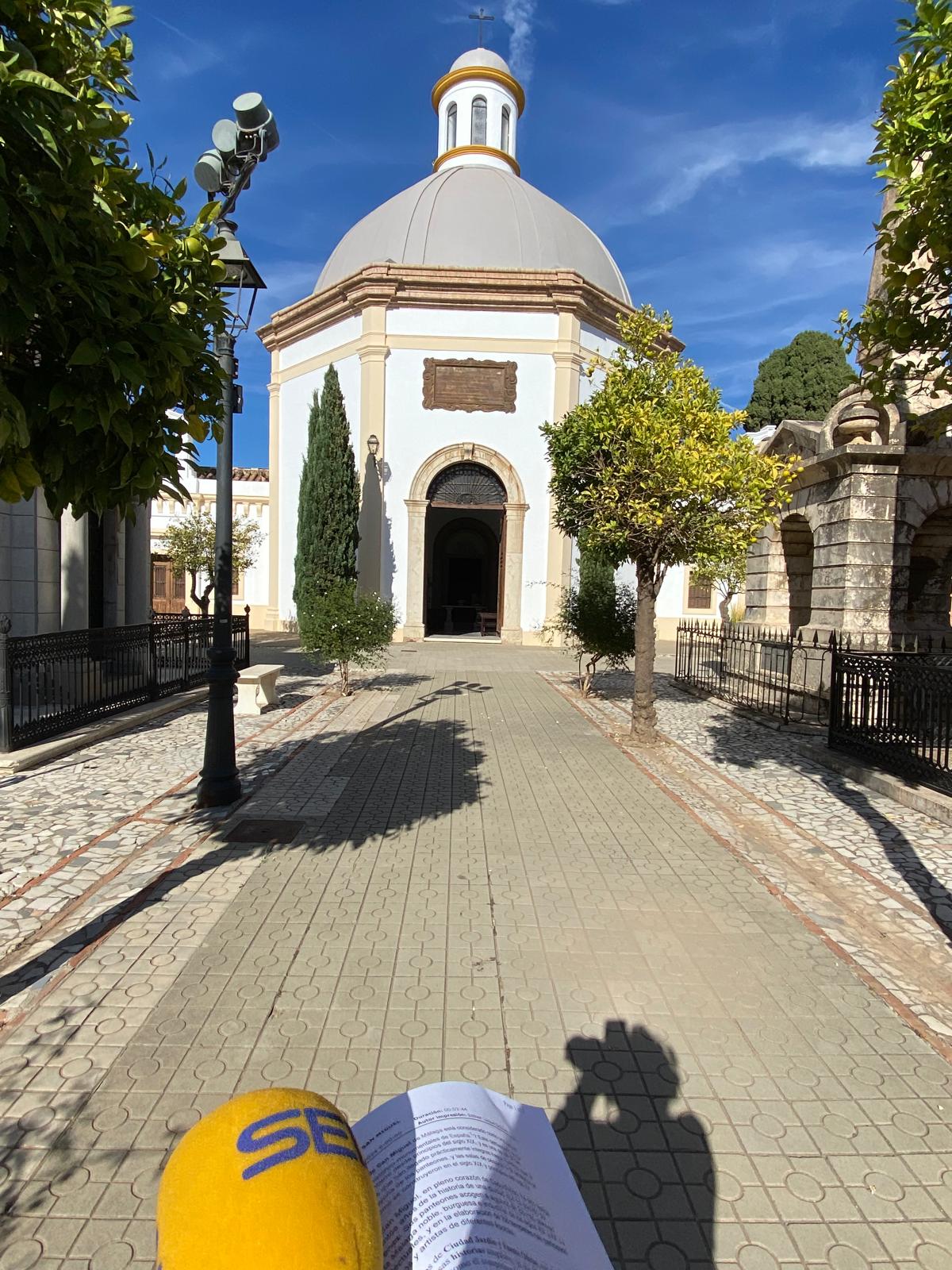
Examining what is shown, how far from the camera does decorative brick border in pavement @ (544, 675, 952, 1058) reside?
369 cm

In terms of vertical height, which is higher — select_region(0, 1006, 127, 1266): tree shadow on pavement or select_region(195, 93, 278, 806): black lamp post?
select_region(195, 93, 278, 806): black lamp post

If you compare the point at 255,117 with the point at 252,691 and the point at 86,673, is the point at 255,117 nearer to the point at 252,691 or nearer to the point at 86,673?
the point at 86,673

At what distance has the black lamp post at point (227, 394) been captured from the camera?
5.30 m

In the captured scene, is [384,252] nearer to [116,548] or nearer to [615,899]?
[116,548]

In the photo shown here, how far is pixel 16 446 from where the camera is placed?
7.73 ft

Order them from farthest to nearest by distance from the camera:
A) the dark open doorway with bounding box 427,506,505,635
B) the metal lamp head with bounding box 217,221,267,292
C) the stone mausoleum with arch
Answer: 1. the dark open doorway with bounding box 427,506,505,635
2. the stone mausoleum with arch
3. the metal lamp head with bounding box 217,221,267,292

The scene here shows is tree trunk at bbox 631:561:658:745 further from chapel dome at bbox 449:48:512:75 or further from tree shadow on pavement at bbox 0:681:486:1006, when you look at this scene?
chapel dome at bbox 449:48:512:75

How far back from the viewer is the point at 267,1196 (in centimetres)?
90

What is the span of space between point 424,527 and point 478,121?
18223 mm

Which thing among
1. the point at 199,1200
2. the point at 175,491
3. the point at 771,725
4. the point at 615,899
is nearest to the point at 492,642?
the point at 771,725

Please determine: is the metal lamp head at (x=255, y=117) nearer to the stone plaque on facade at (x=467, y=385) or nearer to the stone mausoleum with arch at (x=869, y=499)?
the stone mausoleum with arch at (x=869, y=499)

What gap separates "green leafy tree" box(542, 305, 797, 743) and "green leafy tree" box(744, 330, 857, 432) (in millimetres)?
25980

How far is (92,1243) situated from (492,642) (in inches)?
844

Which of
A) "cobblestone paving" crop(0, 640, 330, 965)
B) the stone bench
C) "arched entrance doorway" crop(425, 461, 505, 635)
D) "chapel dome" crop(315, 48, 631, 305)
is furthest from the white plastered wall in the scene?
"cobblestone paving" crop(0, 640, 330, 965)
